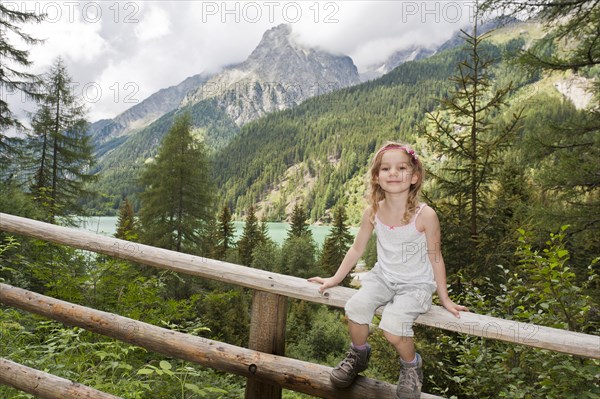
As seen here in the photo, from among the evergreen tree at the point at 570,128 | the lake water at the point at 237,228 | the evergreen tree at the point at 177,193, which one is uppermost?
the evergreen tree at the point at 570,128

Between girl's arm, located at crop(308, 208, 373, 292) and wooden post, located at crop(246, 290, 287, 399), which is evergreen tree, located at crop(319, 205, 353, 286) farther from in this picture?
girl's arm, located at crop(308, 208, 373, 292)

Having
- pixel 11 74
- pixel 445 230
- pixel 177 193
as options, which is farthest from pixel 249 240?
pixel 445 230

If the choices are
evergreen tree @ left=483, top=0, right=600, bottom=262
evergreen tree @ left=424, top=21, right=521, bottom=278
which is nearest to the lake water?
evergreen tree @ left=424, top=21, right=521, bottom=278

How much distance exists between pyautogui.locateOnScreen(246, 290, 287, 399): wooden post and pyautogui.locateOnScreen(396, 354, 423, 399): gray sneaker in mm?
655

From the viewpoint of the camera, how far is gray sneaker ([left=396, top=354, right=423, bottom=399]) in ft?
6.06

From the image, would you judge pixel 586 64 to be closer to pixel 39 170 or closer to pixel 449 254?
pixel 449 254

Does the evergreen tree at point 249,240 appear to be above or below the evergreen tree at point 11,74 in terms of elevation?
below

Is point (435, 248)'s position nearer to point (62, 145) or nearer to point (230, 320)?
point (230, 320)

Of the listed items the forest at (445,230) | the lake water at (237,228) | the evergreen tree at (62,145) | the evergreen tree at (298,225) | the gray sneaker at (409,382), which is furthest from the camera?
the evergreen tree at (298,225)

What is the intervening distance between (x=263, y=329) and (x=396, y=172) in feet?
3.67

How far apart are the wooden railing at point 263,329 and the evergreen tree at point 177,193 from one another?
712 inches

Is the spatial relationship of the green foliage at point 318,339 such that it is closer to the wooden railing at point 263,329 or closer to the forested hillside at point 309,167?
the wooden railing at point 263,329

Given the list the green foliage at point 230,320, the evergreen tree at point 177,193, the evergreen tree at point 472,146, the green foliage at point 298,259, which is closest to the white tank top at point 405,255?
the evergreen tree at point 472,146

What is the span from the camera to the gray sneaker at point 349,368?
1.93 meters
